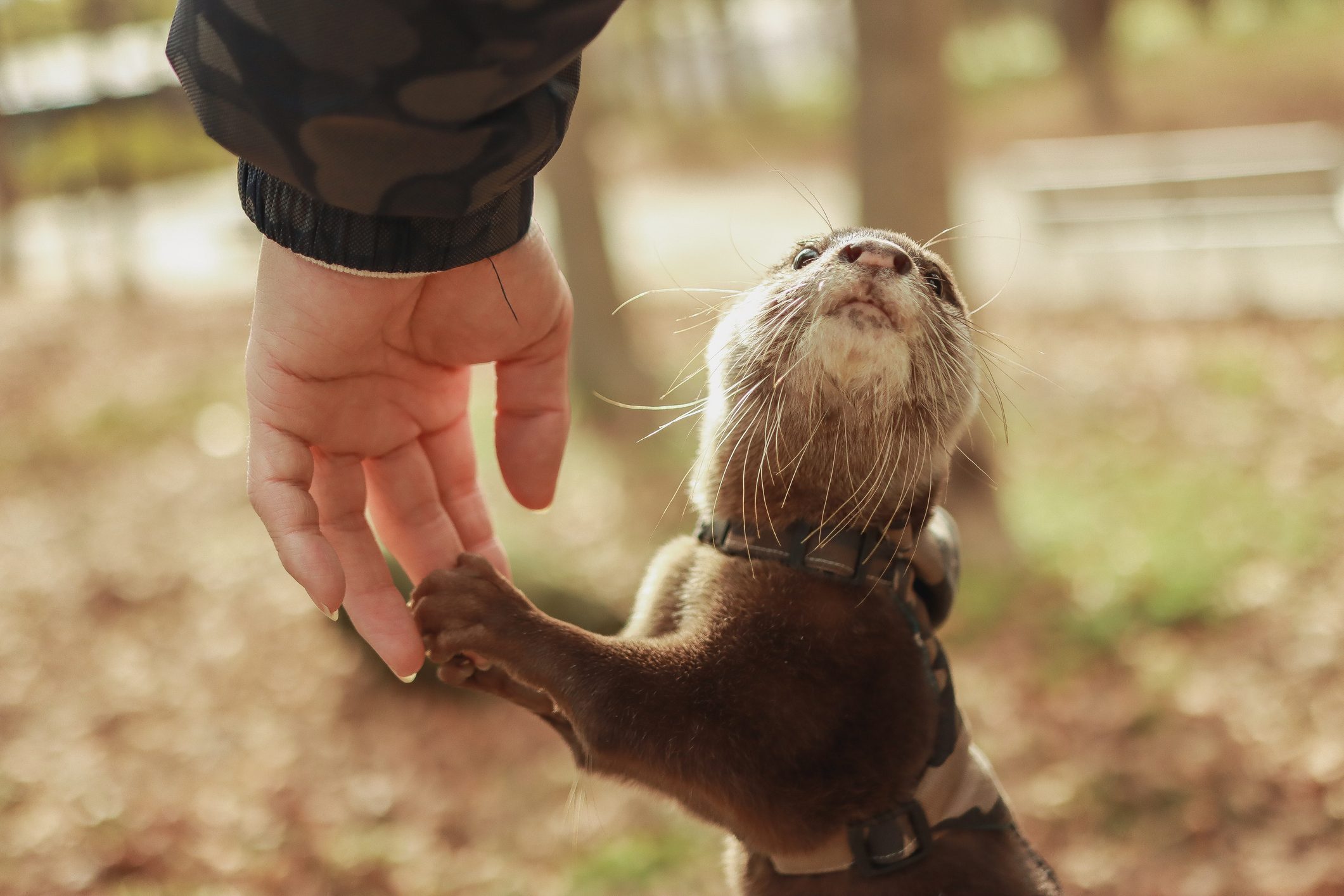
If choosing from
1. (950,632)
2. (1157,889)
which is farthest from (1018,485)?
(1157,889)

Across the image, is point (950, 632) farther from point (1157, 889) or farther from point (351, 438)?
point (351, 438)

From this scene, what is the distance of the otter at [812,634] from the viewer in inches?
89.0

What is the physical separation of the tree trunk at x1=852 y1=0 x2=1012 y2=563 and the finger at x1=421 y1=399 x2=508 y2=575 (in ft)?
15.0

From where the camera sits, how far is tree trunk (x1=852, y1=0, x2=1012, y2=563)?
6824 mm

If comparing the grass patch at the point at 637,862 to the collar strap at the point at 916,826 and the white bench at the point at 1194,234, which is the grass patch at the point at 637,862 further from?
the white bench at the point at 1194,234

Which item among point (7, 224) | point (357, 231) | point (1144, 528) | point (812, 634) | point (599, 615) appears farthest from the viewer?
point (7, 224)

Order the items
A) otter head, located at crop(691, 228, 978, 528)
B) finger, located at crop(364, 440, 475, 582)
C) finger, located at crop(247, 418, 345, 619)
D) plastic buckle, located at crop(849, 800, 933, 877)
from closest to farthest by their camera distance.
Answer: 1. finger, located at crop(247, 418, 345, 619)
2. plastic buckle, located at crop(849, 800, 933, 877)
3. otter head, located at crop(691, 228, 978, 528)
4. finger, located at crop(364, 440, 475, 582)

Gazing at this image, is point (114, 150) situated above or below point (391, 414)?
below

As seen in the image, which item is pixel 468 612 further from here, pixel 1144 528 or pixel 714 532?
pixel 1144 528

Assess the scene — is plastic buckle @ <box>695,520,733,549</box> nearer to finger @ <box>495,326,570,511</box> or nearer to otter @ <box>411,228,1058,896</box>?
otter @ <box>411,228,1058,896</box>

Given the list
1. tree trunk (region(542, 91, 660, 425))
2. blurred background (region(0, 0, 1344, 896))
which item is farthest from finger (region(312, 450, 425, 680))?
tree trunk (region(542, 91, 660, 425))

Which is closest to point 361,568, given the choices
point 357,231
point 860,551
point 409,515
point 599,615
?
point 409,515

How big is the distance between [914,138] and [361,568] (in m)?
5.50

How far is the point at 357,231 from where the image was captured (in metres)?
2.12
